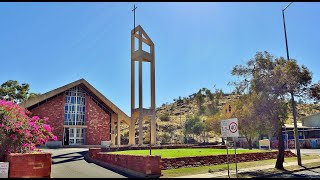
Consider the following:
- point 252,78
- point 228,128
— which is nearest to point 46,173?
point 228,128

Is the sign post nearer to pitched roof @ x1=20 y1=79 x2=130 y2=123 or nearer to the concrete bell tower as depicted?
the concrete bell tower

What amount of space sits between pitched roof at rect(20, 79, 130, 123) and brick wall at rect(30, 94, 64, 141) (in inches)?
62.4

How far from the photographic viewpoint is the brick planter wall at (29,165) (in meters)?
12.6

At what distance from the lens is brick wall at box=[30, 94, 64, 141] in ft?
134

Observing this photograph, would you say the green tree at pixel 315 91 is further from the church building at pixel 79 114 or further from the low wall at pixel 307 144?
the church building at pixel 79 114

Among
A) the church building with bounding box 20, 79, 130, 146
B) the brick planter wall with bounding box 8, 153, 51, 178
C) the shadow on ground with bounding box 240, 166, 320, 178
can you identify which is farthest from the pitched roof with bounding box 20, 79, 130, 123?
the shadow on ground with bounding box 240, 166, 320, 178

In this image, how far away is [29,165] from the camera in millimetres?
12891

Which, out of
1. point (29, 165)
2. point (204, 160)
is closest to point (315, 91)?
point (204, 160)

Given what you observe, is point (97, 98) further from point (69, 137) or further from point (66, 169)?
point (66, 169)

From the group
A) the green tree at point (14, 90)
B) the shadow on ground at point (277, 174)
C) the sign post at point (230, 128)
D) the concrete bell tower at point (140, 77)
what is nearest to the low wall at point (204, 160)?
the shadow on ground at point (277, 174)

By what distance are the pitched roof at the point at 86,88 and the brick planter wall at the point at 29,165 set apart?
2701 centimetres

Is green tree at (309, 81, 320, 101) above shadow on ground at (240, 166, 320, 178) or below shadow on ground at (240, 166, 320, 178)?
above

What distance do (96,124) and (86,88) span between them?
5247 millimetres

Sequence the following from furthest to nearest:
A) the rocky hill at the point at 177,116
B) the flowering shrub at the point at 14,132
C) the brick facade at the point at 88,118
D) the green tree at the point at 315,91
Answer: the rocky hill at the point at 177,116
the brick facade at the point at 88,118
the green tree at the point at 315,91
the flowering shrub at the point at 14,132
